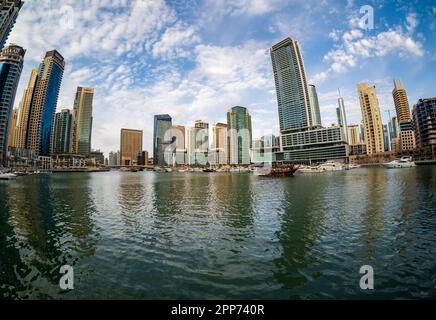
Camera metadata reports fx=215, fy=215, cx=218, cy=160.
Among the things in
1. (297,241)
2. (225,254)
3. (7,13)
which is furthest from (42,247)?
(7,13)

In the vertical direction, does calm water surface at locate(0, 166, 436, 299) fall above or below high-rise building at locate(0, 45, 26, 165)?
below

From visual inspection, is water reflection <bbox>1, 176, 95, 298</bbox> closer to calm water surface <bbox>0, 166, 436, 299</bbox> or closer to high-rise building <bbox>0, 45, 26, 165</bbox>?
calm water surface <bbox>0, 166, 436, 299</bbox>

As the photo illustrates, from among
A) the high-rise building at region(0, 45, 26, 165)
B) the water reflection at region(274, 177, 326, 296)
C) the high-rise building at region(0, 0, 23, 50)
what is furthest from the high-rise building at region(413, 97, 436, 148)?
the high-rise building at region(0, 45, 26, 165)

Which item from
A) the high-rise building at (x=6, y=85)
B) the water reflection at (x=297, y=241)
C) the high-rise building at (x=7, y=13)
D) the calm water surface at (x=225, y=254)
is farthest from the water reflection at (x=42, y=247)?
the high-rise building at (x=6, y=85)

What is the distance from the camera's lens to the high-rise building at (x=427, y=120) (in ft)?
546

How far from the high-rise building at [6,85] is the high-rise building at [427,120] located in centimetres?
33665

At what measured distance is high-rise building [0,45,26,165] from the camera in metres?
175

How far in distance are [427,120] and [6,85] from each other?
339336 mm

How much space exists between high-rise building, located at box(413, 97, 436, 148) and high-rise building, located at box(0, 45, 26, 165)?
33665cm

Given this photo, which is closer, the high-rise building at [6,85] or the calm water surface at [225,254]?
the calm water surface at [225,254]

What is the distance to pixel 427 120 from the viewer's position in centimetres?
16950

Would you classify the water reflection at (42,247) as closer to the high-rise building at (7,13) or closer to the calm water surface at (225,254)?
the calm water surface at (225,254)
